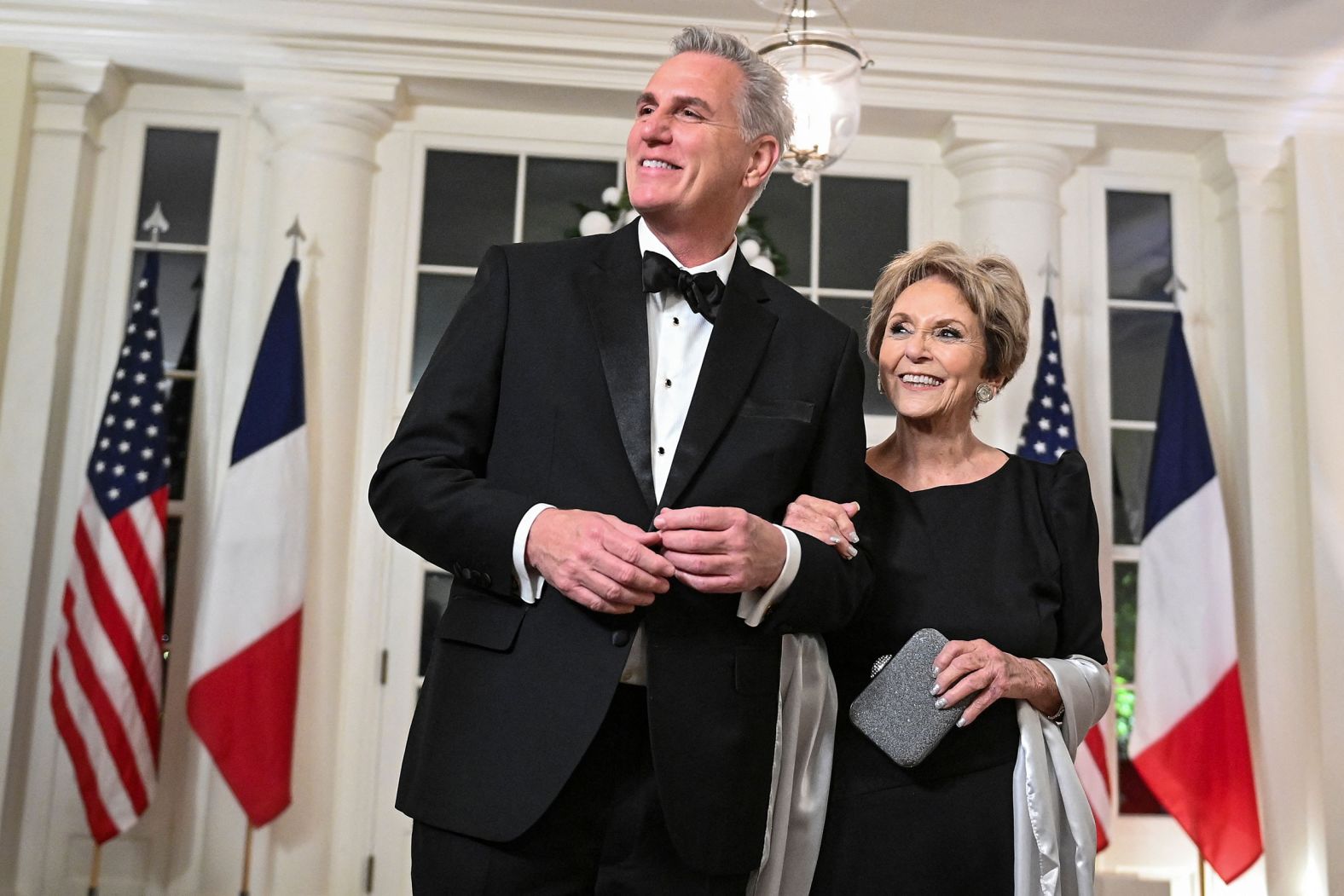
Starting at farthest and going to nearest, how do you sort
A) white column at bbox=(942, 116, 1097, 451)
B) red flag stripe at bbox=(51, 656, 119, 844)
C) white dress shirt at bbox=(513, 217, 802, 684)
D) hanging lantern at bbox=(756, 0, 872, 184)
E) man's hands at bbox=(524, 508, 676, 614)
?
white column at bbox=(942, 116, 1097, 451), red flag stripe at bbox=(51, 656, 119, 844), hanging lantern at bbox=(756, 0, 872, 184), white dress shirt at bbox=(513, 217, 802, 684), man's hands at bbox=(524, 508, 676, 614)

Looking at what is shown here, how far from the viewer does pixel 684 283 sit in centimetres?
161

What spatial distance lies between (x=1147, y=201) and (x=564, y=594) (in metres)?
4.22

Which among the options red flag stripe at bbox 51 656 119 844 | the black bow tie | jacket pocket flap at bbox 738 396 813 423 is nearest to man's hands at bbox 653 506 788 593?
jacket pocket flap at bbox 738 396 813 423

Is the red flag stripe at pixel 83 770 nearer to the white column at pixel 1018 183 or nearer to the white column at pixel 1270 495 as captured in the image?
the white column at pixel 1018 183

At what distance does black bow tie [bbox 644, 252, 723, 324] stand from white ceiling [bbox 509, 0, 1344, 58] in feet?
9.48

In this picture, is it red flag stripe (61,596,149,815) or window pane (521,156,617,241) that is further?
window pane (521,156,617,241)

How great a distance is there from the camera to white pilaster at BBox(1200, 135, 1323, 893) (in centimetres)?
430

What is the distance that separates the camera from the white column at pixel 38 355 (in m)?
4.03

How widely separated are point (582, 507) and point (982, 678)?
2.50 feet

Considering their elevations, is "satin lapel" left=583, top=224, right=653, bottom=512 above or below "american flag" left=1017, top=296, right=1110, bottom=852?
below

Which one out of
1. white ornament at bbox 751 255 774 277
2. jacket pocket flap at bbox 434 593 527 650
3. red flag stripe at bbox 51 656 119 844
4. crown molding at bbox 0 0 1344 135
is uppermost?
crown molding at bbox 0 0 1344 135

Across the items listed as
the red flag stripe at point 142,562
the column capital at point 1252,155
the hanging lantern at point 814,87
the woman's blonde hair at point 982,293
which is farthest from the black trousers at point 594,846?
the column capital at point 1252,155

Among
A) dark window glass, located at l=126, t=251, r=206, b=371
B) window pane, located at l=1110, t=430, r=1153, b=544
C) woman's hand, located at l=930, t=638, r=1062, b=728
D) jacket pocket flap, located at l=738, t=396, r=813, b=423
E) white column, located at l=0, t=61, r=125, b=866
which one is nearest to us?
jacket pocket flap, located at l=738, t=396, r=813, b=423

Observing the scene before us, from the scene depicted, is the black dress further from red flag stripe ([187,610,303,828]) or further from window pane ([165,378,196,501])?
window pane ([165,378,196,501])
